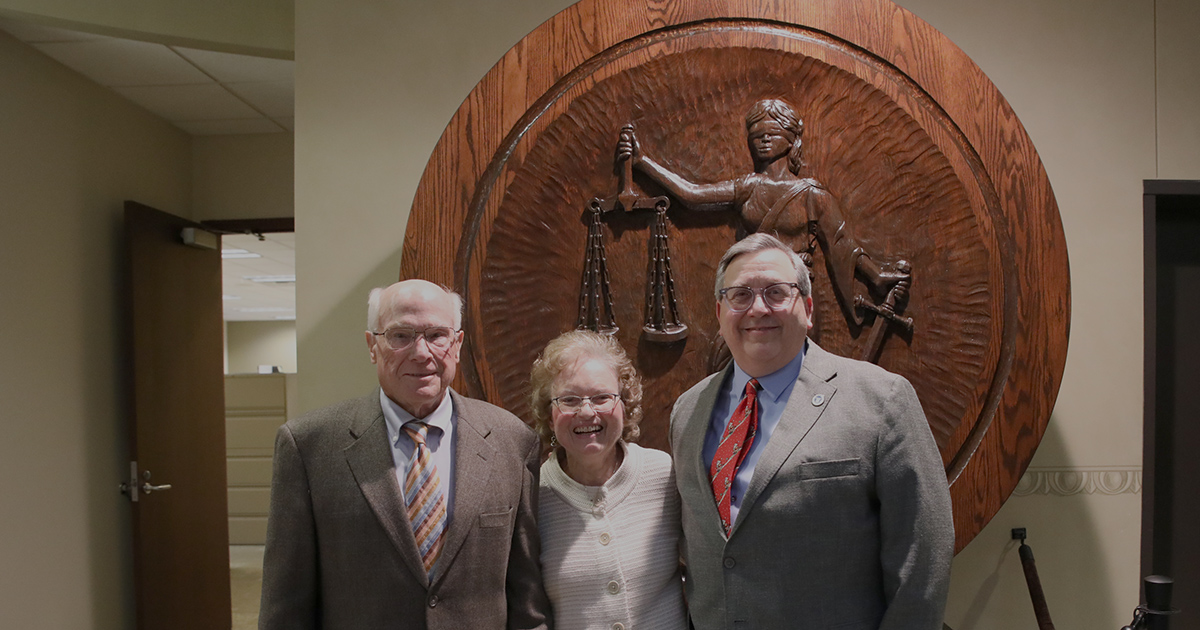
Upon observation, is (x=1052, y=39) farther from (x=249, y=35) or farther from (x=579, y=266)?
(x=249, y=35)

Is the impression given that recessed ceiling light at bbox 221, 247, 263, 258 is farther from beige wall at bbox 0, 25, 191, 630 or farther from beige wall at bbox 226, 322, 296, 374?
beige wall at bbox 226, 322, 296, 374

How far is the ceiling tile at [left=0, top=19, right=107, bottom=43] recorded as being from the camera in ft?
9.84

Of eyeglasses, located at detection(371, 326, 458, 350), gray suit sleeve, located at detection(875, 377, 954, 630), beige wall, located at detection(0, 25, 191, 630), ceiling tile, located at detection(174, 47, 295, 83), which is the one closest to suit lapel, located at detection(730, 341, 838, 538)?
gray suit sleeve, located at detection(875, 377, 954, 630)

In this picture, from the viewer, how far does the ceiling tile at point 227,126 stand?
4180mm

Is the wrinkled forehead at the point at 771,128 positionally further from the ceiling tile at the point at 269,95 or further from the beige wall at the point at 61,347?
the beige wall at the point at 61,347

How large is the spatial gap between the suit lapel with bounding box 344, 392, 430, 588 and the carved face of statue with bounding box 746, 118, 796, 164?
1244mm

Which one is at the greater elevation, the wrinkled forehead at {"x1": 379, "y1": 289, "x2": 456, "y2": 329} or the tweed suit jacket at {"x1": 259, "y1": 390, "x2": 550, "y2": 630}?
the wrinkled forehead at {"x1": 379, "y1": 289, "x2": 456, "y2": 329}

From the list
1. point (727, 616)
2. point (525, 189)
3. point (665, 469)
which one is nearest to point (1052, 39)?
point (525, 189)

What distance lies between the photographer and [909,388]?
1.42 meters

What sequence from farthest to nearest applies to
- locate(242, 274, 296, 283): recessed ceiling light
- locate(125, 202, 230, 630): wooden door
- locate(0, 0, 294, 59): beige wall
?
locate(242, 274, 296, 283): recessed ceiling light, locate(125, 202, 230, 630): wooden door, locate(0, 0, 294, 59): beige wall

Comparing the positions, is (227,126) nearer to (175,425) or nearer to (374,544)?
(175,425)

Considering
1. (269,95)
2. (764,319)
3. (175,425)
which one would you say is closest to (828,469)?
(764,319)

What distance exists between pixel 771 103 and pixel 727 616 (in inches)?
53.2

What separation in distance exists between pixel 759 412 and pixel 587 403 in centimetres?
34
